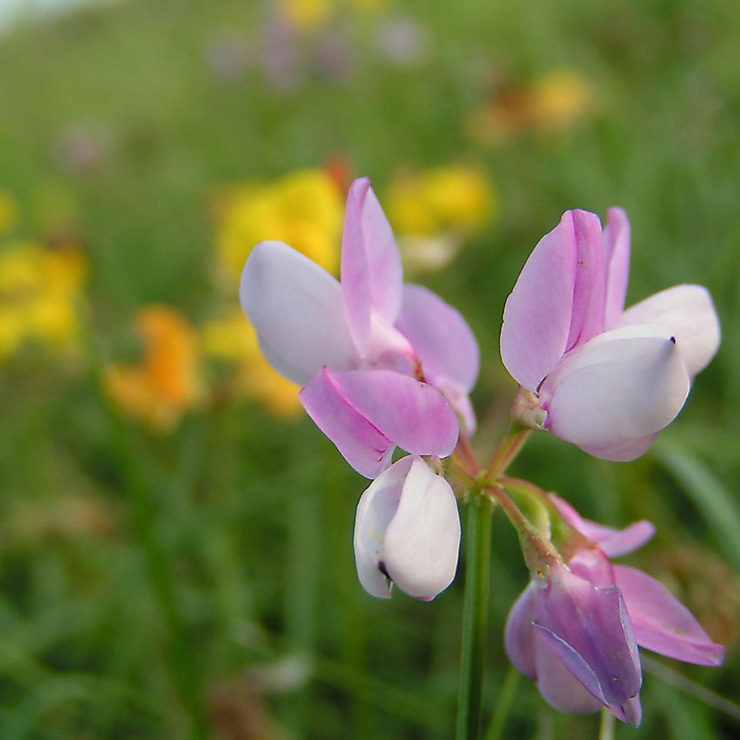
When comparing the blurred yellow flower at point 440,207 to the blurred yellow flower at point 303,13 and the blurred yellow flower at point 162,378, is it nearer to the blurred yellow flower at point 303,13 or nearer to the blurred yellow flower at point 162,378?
the blurred yellow flower at point 162,378

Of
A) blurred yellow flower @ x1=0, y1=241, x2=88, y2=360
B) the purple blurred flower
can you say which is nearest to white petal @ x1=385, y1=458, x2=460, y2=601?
blurred yellow flower @ x1=0, y1=241, x2=88, y2=360

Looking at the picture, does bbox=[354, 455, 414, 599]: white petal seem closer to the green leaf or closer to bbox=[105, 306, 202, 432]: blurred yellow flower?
the green leaf

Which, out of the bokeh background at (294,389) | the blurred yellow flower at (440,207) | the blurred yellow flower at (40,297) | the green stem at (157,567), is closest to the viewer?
the green stem at (157,567)

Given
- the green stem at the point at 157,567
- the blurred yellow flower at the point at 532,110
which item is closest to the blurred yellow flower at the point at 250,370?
the green stem at the point at 157,567

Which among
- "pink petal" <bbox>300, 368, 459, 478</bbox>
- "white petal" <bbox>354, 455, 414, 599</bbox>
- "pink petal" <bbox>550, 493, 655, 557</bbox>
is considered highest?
"pink petal" <bbox>300, 368, 459, 478</bbox>

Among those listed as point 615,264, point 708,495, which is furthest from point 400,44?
point 615,264
